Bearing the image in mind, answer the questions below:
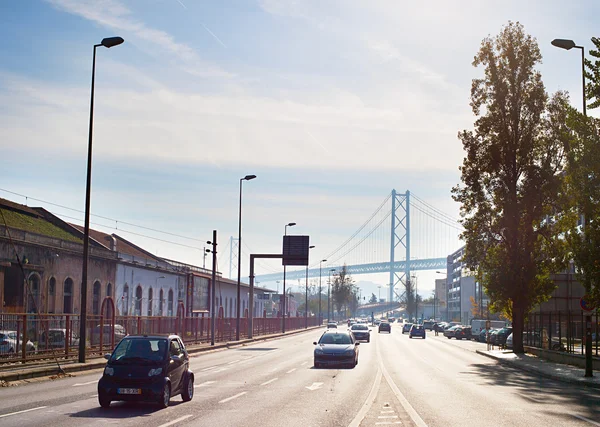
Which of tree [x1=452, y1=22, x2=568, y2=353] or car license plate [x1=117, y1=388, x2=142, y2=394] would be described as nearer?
car license plate [x1=117, y1=388, x2=142, y2=394]

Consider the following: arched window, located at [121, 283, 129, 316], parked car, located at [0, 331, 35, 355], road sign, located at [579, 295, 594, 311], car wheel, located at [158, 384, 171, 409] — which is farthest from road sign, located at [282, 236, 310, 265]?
car wheel, located at [158, 384, 171, 409]

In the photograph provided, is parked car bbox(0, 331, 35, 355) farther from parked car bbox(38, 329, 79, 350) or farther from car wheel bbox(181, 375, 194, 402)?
car wheel bbox(181, 375, 194, 402)

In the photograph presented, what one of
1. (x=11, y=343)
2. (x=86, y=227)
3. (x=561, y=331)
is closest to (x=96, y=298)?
(x=86, y=227)

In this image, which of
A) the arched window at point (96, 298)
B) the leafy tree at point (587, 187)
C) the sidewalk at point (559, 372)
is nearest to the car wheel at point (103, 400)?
the sidewalk at point (559, 372)

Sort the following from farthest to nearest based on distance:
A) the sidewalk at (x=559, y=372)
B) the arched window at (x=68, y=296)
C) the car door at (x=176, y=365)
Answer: the arched window at (x=68, y=296) → the sidewalk at (x=559, y=372) → the car door at (x=176, y=365)

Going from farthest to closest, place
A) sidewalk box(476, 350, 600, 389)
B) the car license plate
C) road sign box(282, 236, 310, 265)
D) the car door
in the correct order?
road sign box(282, 236, 310, 265) < sidewalk box(476, 350, 600, 389) < the car door < the car license plate

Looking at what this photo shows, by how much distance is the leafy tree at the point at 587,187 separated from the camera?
26484 millimetres

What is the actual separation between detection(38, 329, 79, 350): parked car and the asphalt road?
4096mm

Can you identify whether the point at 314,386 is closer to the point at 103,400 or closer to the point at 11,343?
the point at 103,400

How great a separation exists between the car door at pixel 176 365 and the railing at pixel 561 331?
20.8 metres

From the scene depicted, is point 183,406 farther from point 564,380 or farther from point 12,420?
point 564,380

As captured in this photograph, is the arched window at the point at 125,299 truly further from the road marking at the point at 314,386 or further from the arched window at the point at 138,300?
the road marking at the point at 314,386

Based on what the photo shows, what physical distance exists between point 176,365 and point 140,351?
3.02 ft

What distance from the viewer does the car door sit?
17.2 m
